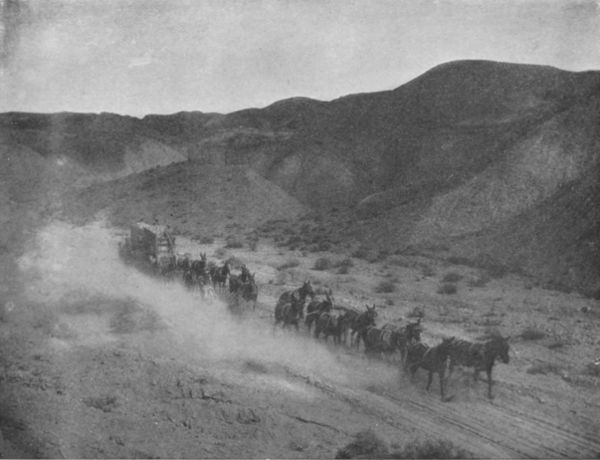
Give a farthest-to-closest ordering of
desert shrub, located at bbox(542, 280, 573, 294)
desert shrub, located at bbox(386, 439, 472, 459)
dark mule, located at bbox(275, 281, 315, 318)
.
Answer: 1. desert shrub, located at bbox(542, 280, 573, 294)
2. dark mule, located at bbox(275, 281, 315, 318)
3. desert shrub, located at bbox(386, 439, 472, 459)

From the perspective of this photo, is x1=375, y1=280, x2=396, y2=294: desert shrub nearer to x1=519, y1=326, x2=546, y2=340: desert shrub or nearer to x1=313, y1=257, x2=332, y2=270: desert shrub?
x1=313, y1=257, x2=332, y2=270: desert shrub

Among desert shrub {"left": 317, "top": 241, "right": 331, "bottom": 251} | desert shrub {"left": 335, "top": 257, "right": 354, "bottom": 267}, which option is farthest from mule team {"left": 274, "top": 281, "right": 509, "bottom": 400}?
desert shrub {"left": 317, "top": 241, "right": 331, "bottom": 251}

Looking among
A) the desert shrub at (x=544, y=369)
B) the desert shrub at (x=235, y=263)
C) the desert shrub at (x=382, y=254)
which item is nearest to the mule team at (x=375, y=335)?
the desert shrub at (x=544, y=369)

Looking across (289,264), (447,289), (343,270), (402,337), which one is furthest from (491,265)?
(402,337)

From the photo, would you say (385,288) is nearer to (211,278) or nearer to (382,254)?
(211,278)

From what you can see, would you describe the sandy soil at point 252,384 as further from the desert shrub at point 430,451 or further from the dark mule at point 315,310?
the dark mule at point 315,310

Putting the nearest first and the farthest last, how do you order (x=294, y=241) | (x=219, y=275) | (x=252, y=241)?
1. (x=219, y=275)
2. (x=294, y=241)
3. (x=252, y=241)

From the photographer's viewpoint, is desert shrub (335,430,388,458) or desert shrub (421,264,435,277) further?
desert shrub (421,264,435,277)
